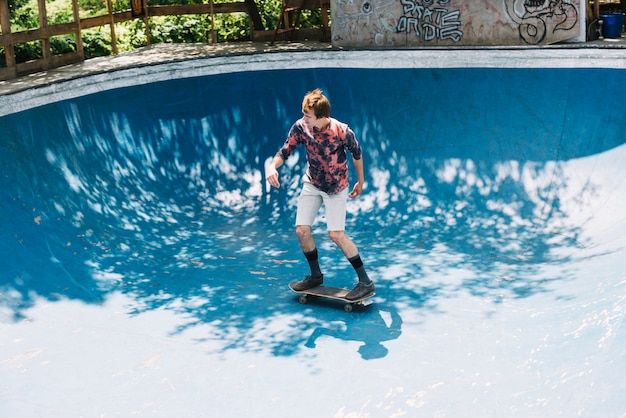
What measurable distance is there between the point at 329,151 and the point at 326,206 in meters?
0.54

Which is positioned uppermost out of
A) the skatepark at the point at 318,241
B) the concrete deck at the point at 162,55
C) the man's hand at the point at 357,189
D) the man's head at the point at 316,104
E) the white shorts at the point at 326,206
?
the man's head at the point at 316,104

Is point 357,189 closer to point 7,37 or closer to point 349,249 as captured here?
point 349,249

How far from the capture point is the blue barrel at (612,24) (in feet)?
46.2

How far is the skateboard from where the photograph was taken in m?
7.51

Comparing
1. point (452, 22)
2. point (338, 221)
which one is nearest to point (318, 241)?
point (338, 221)

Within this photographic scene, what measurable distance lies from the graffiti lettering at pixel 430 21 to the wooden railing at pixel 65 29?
2550mm

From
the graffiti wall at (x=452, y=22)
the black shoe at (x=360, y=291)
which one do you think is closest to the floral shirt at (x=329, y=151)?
the black shoe at (x=360, y=291)

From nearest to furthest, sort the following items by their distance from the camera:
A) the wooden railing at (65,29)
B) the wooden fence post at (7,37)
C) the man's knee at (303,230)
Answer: the man's knee at (303,230) < the wooden fence post at (7,37) < the wooden railing at (65,29)

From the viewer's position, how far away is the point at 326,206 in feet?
24.0

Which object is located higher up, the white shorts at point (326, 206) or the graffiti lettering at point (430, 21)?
the graffiti lettering at point (430, 21)

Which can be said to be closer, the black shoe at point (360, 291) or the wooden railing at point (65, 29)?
the black shoe at point (360, 291)

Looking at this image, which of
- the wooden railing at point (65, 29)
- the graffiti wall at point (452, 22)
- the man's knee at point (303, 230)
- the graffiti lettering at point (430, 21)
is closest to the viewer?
the man's knee at point (303, 230)

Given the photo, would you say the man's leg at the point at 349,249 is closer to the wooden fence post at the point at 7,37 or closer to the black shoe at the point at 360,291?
the black shoe at the point at 360,291

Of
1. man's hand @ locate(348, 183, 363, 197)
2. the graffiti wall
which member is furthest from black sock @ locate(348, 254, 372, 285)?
the graffiti wall
